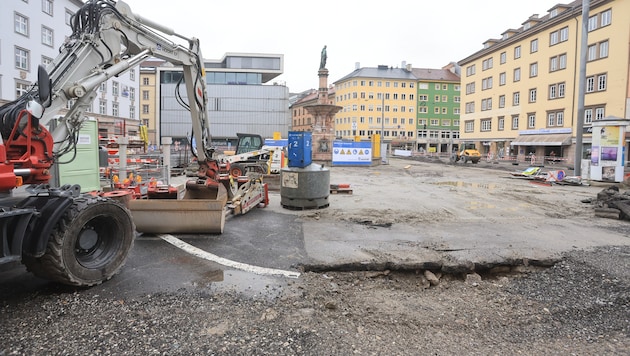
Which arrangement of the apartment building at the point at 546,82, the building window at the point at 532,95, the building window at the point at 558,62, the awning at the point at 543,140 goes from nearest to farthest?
the apartment building at the point at 546,82
the awning at the point at 543,140
the building window at the point at 558,62
the building window at the point at 532,95

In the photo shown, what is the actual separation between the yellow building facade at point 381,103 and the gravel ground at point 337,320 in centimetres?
8896

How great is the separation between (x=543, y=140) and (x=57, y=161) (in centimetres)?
5010

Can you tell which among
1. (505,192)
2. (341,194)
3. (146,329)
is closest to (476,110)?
(505,192)

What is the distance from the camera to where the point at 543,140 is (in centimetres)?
4531

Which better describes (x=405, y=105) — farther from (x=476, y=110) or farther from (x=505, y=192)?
(x=505, y=192)

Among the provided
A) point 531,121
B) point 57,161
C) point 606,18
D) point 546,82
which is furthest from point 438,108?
point 57,161

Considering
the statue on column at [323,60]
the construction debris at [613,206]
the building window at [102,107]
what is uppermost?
the statue on column at [323,60]

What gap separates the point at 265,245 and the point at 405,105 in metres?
93.1

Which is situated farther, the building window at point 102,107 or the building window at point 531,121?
the building window at point 102,107

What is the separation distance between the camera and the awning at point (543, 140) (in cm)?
4200

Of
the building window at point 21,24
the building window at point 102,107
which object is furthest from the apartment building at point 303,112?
the building window at point 21,24

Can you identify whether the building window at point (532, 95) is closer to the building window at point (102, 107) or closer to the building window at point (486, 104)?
the building window at point (486, 104)

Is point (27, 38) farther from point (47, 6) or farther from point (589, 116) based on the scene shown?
point (589, 116)

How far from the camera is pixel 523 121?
163ft
